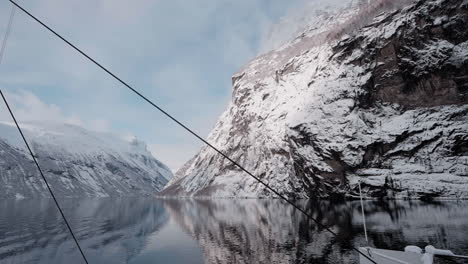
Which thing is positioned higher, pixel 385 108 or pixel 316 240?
pixel 385 108

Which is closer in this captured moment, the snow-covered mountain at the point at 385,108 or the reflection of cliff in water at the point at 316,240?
the reflection of cliff in water at the point at 316,240

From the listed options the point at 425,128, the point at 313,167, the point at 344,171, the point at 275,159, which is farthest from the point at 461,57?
the point at 275,159

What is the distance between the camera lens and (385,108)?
313 ft

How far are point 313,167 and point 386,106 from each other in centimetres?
3103

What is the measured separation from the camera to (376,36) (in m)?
100

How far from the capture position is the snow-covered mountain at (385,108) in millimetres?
79562

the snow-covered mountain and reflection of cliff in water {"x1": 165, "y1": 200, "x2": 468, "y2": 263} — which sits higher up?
the snow-covered mountain

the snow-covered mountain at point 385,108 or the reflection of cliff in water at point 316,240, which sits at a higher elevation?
the snow-covered mountain at point 385,108

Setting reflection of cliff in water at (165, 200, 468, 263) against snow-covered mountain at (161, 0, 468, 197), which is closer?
reflection of cliff in water at (165, 200, 468, 263)

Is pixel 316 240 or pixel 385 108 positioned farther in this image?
pixel 385 108

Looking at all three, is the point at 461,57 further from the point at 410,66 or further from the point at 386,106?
the point at 386,106

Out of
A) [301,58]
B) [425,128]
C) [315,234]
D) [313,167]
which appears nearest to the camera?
[315,234]

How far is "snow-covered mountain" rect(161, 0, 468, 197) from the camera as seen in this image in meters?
79.6

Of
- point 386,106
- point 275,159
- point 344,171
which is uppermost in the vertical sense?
point 386,106
